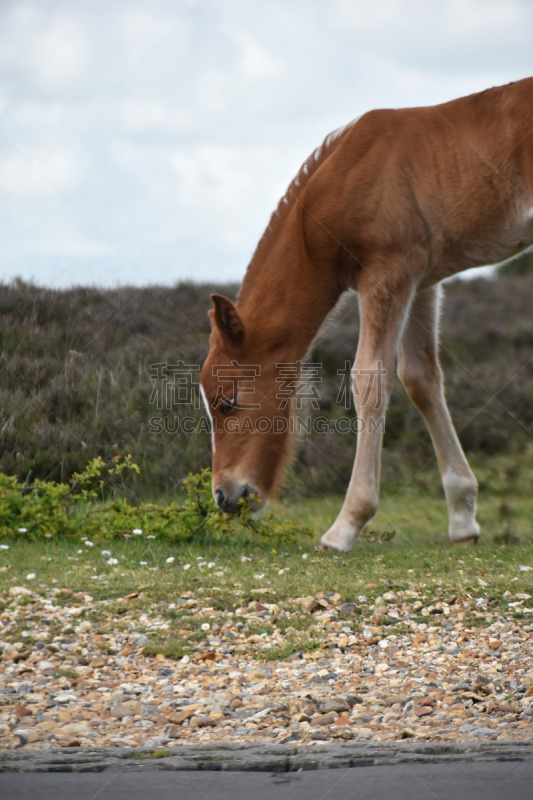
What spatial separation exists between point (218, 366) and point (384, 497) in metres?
3.41

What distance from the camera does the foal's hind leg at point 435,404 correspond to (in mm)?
5746

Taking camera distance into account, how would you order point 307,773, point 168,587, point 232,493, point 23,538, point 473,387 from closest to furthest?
point 307,773
point 168,587
point 232,493
point 23,538
point 473,387

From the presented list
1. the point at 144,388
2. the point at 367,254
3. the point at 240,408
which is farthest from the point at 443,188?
the point at 144,388

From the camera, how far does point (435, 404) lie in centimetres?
590

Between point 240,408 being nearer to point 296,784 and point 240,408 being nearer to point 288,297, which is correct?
point 288,297

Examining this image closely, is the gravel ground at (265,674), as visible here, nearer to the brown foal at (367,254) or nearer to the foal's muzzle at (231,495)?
the foal's muzzle at (231,495)

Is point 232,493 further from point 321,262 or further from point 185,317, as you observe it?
point 185,317

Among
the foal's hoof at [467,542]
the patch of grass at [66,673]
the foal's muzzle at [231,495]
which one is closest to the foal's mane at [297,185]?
the foal's muzzle at [231,495]

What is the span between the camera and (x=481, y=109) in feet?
17.4

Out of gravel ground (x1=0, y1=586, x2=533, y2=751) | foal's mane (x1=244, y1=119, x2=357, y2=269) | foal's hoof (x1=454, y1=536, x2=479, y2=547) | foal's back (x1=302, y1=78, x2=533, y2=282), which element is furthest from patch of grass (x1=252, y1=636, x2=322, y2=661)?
foal's mane (x1=244, y1=119, x2=357, y2=269)

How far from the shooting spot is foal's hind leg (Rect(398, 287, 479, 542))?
18.9 feet

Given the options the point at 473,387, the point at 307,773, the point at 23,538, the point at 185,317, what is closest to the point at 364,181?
the point at 23,538

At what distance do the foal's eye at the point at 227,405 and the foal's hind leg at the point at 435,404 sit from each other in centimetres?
139

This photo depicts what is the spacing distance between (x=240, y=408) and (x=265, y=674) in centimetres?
261
